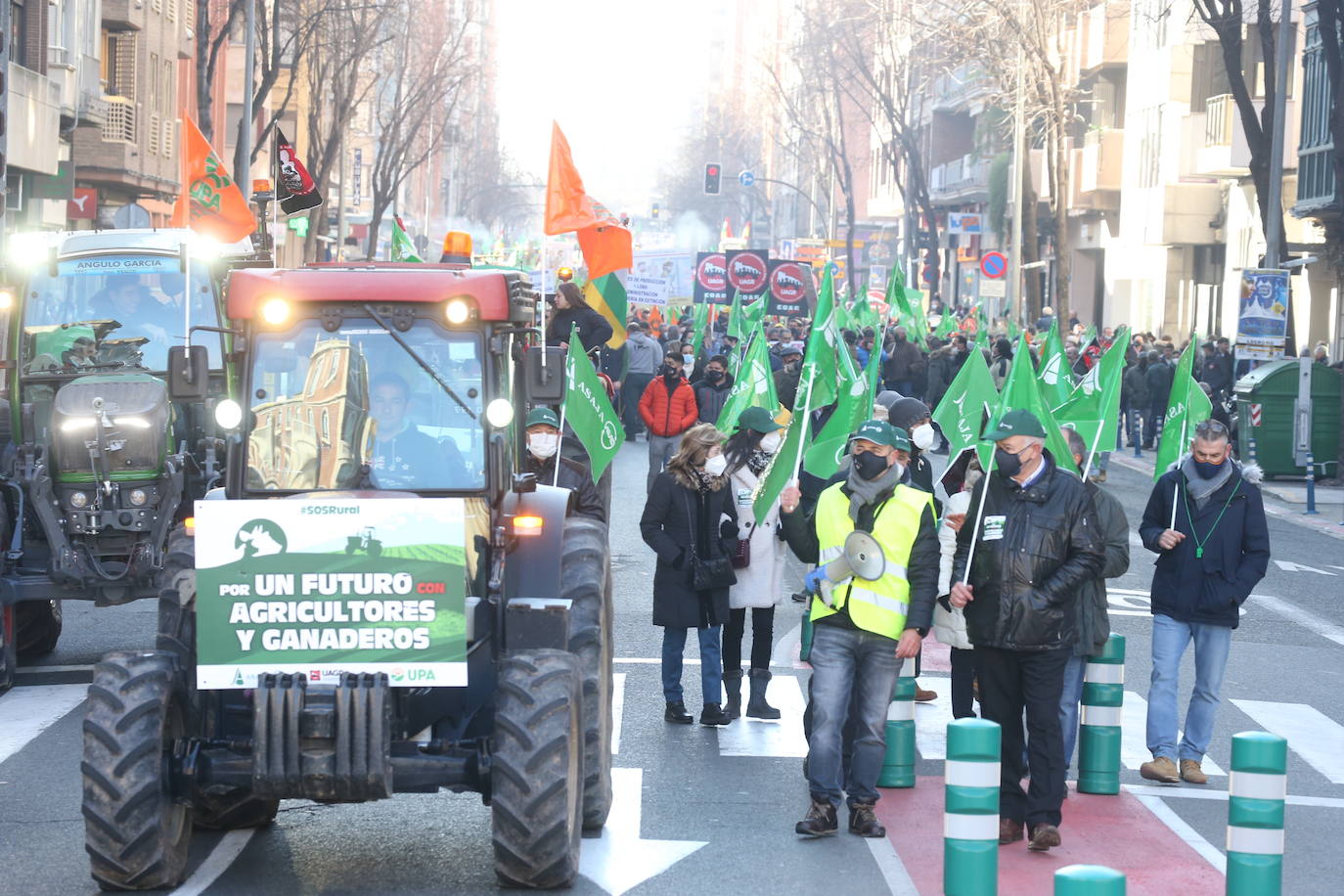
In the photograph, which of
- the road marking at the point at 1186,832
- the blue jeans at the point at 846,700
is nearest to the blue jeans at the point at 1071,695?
the road marking at the point at 1186,832

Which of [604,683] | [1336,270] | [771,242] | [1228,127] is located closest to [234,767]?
[604,683]

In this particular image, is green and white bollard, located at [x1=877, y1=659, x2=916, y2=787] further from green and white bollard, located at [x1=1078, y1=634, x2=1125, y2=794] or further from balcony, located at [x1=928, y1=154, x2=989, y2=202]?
balcony, located at [x1=928, y1=154, x2=989, y2=202]

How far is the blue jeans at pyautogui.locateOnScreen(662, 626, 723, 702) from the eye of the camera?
11188 mm

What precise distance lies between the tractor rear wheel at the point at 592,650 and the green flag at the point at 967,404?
12.3 feet

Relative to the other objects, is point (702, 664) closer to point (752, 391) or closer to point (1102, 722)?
point (1102, 722)

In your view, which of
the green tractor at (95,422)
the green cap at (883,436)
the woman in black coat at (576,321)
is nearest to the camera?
the green cap at (883,436)

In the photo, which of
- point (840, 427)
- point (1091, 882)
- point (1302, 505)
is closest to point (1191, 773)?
point (840, 427)

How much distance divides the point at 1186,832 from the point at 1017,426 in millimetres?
2116

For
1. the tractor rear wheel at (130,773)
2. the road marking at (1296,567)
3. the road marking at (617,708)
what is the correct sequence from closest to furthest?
the tractor rear wheel at (130,773), the road marking at (617,708), the road marking at (1296,567)

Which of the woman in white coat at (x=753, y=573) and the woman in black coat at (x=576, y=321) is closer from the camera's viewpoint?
the woman in white coat at (x=753, y=573)

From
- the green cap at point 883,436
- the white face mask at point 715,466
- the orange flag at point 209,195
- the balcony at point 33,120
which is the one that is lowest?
the white face mask at point 715,466

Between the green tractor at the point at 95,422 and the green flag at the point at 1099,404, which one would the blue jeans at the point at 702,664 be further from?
the green tractor at the point at 95,422

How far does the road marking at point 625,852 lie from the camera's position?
8.08 metres

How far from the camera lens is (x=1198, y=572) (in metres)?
10.2
